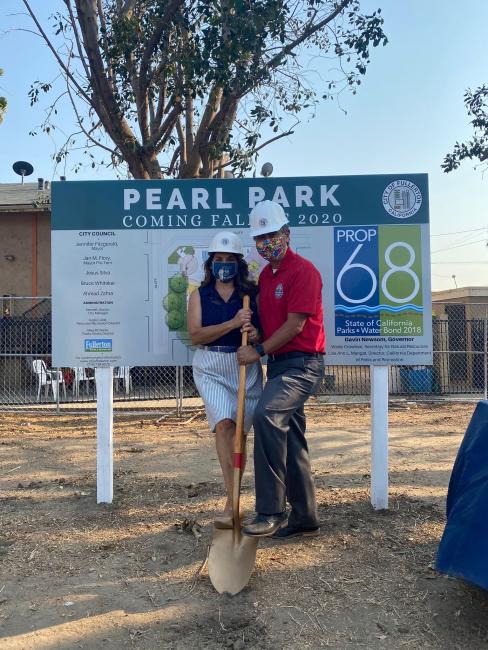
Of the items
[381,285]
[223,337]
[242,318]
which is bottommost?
[223,337]

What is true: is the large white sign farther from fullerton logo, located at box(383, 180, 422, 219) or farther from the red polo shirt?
the red polo shirt

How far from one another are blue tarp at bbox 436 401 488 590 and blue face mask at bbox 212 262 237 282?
6.00ft

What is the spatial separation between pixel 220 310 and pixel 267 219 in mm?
695

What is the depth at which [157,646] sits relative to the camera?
2.90 m

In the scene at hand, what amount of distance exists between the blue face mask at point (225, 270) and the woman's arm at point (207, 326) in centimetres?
19

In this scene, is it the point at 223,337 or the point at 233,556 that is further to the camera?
the point at 223,337

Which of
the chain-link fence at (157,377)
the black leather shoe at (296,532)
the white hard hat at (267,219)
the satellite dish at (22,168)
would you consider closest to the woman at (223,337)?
the white hard hat at (267,219)

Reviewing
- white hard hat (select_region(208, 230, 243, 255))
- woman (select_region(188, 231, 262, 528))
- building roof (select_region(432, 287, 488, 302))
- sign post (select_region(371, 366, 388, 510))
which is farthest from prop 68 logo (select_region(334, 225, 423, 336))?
building roof (select_region(432, 287, 488, 302))

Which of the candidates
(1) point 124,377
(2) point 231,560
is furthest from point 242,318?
(1) point 124,377

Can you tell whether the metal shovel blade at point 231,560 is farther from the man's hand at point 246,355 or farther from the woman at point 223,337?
the man's hand at point 246,355

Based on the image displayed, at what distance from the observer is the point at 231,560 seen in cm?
343

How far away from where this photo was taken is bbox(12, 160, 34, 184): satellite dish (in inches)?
983

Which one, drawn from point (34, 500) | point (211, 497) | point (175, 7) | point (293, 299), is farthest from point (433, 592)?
point (175, 7)

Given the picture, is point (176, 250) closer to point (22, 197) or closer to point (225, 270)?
point (225, 270)
